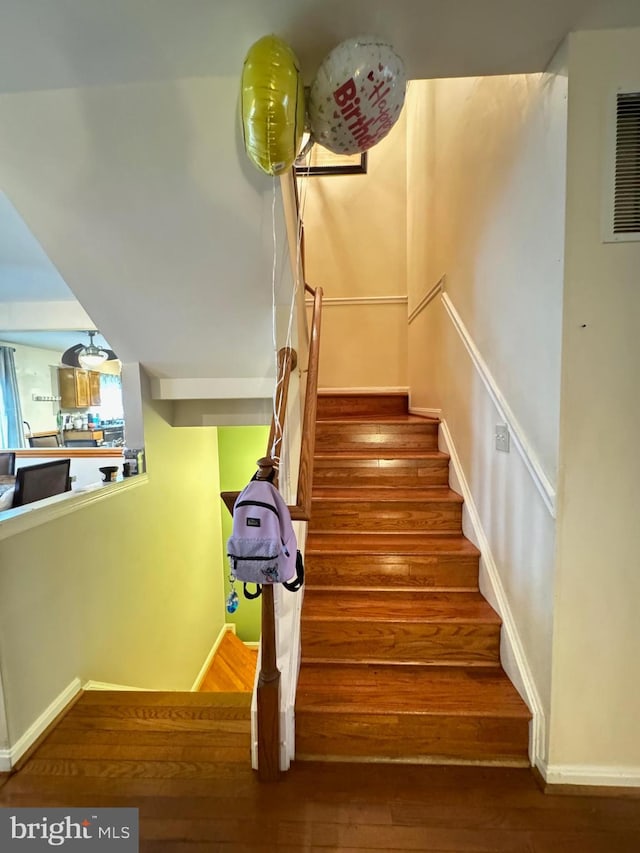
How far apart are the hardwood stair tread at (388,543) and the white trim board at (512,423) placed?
66 centimetres

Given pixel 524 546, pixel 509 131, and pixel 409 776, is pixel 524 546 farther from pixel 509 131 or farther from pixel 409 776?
pixel 509 131

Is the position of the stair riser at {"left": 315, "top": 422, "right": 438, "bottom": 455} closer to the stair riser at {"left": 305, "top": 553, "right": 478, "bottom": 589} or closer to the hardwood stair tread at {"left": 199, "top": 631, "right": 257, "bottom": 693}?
the stair riser at {"left": 305, "top": 553, "right": 478, "bottom": 589}

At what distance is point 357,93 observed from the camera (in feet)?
3.51

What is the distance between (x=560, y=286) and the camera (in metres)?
1.21

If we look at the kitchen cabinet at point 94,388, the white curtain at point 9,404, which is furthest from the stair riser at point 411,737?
the kitchen cabinet at point 94,388

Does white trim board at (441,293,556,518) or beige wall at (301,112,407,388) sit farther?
beige wall at (301,112,407,388)

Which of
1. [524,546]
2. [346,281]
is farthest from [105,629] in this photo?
[346,281]

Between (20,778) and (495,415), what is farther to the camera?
(495,415)

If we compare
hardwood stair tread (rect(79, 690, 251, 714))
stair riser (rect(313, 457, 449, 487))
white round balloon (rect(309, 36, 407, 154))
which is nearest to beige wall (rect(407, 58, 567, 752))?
stair riser (rect(313, 457, 449, 487))

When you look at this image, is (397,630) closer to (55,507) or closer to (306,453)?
(306,453)

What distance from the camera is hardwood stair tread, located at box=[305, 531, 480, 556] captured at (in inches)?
74.0

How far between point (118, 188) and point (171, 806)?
91.3 inches

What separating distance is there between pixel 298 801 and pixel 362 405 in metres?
2.58

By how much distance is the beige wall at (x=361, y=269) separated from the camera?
3.86 m
